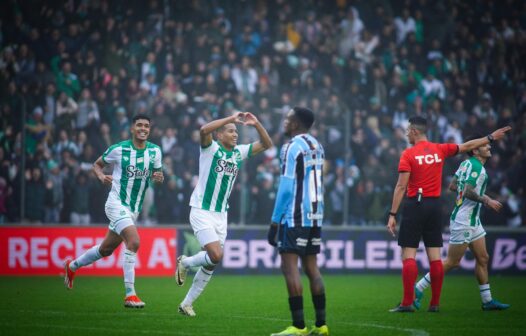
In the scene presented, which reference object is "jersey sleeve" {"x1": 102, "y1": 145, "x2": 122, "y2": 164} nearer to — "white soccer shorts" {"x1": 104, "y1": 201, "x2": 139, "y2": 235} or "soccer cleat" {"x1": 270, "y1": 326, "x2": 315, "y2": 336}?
"white soccer shorts" {"x1": 104, "y1": 201, "x2": 139, "y2": 235}

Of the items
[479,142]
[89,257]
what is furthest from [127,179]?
[479,142]

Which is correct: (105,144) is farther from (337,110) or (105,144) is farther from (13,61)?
(337,110)

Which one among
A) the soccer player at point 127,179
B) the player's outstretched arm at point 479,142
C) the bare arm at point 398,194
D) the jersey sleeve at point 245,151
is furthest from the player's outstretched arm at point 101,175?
the player's outstretched arm at point 479,142

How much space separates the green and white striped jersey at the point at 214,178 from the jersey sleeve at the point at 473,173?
11.7ft

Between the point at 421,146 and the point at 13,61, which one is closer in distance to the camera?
the point at 421,146

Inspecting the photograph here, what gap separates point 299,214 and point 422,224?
11.2ft

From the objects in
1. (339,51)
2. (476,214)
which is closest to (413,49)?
(339,51)

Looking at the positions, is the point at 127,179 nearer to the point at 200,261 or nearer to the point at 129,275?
the point at 129,275

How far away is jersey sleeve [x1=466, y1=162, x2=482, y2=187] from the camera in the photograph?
43.3 feet

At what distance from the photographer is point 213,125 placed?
11.3 metres

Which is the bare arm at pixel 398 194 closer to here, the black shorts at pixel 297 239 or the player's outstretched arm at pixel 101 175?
the black shorts at pixel 297 239

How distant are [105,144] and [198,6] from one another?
250 inches

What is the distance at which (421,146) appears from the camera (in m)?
12.4

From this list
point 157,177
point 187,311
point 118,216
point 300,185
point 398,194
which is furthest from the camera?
point 157,177
